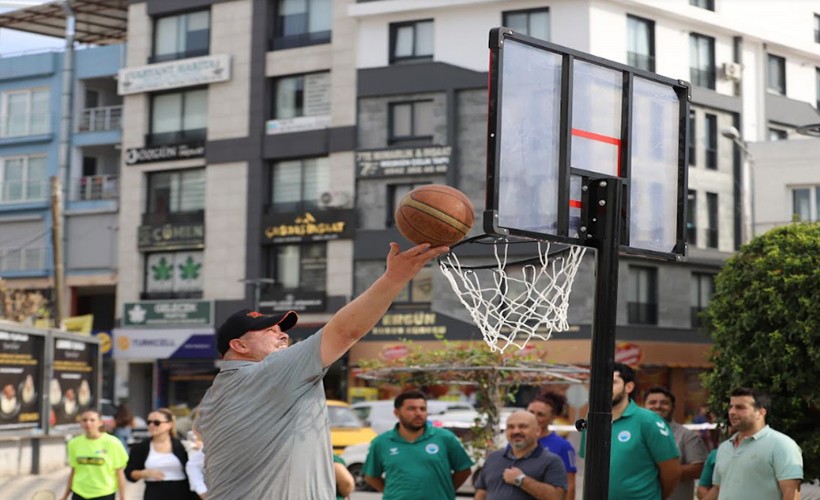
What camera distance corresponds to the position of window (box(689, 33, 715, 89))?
42.7 meters

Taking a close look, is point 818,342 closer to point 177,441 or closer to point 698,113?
point 177,441

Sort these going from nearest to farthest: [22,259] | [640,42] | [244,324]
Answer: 1. [244,324]
2. [640,42]
3. [22,259]

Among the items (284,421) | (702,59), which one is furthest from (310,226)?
(284,421)

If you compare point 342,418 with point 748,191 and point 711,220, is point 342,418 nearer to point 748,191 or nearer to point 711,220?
point 748,191

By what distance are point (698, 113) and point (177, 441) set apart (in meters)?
34.0

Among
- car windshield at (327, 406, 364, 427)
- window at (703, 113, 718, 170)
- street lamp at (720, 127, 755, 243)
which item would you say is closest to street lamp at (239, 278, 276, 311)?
window at (703, 113, 718, 170)

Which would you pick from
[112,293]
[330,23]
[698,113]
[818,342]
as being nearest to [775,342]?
[818,342]

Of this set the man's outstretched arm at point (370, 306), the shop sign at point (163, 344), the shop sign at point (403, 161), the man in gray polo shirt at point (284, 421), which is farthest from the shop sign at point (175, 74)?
the man's outstretched arm at point (370, 306)

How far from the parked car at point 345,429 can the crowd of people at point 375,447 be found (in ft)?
41.0

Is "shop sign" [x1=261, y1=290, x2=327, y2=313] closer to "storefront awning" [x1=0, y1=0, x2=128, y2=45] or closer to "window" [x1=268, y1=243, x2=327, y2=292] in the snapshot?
"window" [x1=268, y1=243, x2=327, y2=292]

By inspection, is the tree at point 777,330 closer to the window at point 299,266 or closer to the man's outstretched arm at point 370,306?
the man's outstretched arm at point 370,306

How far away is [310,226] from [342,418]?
1831 centimetres

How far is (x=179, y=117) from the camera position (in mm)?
46906

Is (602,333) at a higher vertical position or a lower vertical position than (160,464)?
higher
